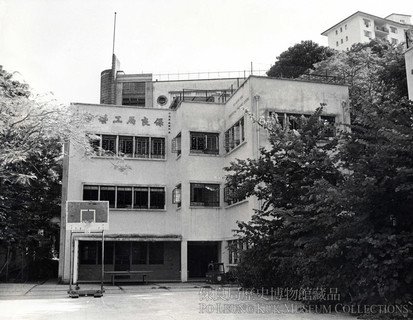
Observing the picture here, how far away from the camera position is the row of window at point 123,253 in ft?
78.1

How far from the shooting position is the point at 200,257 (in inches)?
1017

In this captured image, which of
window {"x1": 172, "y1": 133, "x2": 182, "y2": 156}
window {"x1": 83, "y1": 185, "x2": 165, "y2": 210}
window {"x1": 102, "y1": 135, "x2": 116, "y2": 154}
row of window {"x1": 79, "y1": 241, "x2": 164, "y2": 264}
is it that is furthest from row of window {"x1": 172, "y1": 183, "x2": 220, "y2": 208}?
window {"x1": 102, "y1": 135, "x2": 116, "y2": 154}

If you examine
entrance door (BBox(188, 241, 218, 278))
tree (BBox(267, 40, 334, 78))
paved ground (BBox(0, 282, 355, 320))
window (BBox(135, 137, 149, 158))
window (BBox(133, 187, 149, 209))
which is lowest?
paved ground (BBox(0, 282, 355, 320))

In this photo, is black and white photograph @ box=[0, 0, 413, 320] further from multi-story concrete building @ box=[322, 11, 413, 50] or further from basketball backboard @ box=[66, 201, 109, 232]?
multi-story concrete building @ box=[322, 11, 413, 50]

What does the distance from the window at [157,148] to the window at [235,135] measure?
334 centimetres

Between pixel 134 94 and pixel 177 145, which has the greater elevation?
pixel 134 94

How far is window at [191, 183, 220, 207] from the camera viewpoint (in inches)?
891

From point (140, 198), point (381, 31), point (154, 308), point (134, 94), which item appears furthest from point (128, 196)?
point (381, 31)

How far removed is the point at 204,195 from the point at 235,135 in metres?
3.22

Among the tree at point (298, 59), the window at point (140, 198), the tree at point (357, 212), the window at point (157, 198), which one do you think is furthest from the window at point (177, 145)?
the tree at point (298, 59)

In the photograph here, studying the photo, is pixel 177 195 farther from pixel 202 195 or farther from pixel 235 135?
pixel 235 135

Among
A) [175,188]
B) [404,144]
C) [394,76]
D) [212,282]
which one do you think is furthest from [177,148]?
[404,144]

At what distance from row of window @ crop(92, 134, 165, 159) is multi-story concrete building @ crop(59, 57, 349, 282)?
0.05 m

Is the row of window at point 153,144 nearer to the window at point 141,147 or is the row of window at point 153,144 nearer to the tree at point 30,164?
the window at point 141,147
